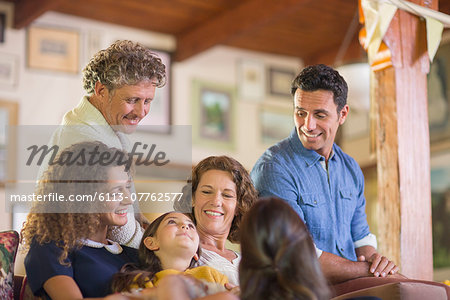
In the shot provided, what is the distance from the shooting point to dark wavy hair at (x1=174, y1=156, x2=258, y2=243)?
239 centimetres

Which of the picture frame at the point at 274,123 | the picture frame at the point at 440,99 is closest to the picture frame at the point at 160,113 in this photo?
the picture frame at the point at 274,123

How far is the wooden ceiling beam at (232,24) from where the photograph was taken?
557cm

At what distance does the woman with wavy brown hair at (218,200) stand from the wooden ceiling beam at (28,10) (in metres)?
3.25

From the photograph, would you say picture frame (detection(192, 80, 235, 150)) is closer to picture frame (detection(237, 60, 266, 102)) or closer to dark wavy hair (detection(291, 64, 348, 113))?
picture frame (detection(237, 60, 266, 102))

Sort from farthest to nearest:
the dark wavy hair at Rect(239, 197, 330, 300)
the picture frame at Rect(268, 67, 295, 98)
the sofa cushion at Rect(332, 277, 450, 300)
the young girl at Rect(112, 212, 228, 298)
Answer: the picture frame at Rect(268, 67, 295, 98) → the sofa cushion at Rect(332, 277, 450, 300) → the young girl at Rect(112, 212, 228, 298) → the dark wavy hair at Rect(239, 197, 330, 300)

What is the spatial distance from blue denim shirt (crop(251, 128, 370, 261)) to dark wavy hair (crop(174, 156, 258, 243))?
0.14 metres

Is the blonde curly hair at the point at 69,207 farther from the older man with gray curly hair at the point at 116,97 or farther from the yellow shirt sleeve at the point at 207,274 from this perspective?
the yellow shirt sleeve at the point at 207,274

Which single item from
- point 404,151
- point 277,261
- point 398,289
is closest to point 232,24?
point 404,151

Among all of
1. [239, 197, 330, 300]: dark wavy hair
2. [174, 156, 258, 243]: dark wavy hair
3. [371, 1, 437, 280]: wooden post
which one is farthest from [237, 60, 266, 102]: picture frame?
[239, 197, 330, 300]: dark wavy hair

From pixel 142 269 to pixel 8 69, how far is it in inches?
163

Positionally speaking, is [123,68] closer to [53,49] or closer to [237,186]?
[237,186]

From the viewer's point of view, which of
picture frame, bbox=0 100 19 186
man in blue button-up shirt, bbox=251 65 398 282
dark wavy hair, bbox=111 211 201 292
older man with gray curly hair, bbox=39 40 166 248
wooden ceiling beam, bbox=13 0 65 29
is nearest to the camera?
dark wavy hair, bbox=111 211 201 292

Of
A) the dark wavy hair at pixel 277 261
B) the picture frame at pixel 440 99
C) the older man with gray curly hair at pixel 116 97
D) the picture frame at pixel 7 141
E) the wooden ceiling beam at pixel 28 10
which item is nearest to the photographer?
the dark wavy hair at pixel 277 261

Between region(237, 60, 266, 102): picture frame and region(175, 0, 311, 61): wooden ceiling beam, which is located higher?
region(175, 0, 311, 61): wooden ceiling beam
